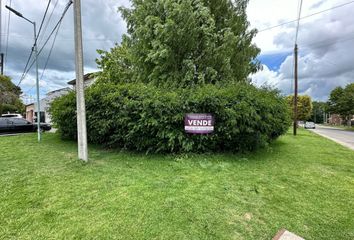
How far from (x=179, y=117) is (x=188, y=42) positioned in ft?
17.3

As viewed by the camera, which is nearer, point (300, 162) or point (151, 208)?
point (151, 208)

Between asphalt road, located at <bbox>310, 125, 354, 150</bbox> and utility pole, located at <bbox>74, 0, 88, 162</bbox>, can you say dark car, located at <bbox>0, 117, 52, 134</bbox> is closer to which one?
utility pole, located at <bbox>74, 0, 88, 162</bbox>

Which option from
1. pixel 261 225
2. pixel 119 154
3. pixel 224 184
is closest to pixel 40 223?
pixel 261 225

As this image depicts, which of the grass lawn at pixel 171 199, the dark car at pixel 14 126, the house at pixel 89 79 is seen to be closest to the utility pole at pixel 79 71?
the grass lawn at pixel 171 199

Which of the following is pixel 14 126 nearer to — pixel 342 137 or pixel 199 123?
pixel 199 123

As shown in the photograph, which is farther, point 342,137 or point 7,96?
point 7,96

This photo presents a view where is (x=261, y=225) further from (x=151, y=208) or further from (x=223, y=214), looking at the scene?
(x=151, y=208)

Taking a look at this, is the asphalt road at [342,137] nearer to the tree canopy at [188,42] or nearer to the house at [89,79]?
the tree canopy at [188,42]

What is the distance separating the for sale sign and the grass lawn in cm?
84

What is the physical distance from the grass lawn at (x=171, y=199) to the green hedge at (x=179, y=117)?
0.75 metres

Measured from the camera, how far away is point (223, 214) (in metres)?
3.50

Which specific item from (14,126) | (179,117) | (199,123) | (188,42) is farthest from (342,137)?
(14,126)

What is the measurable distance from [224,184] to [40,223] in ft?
10.4

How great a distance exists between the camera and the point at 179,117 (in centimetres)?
→ 686
